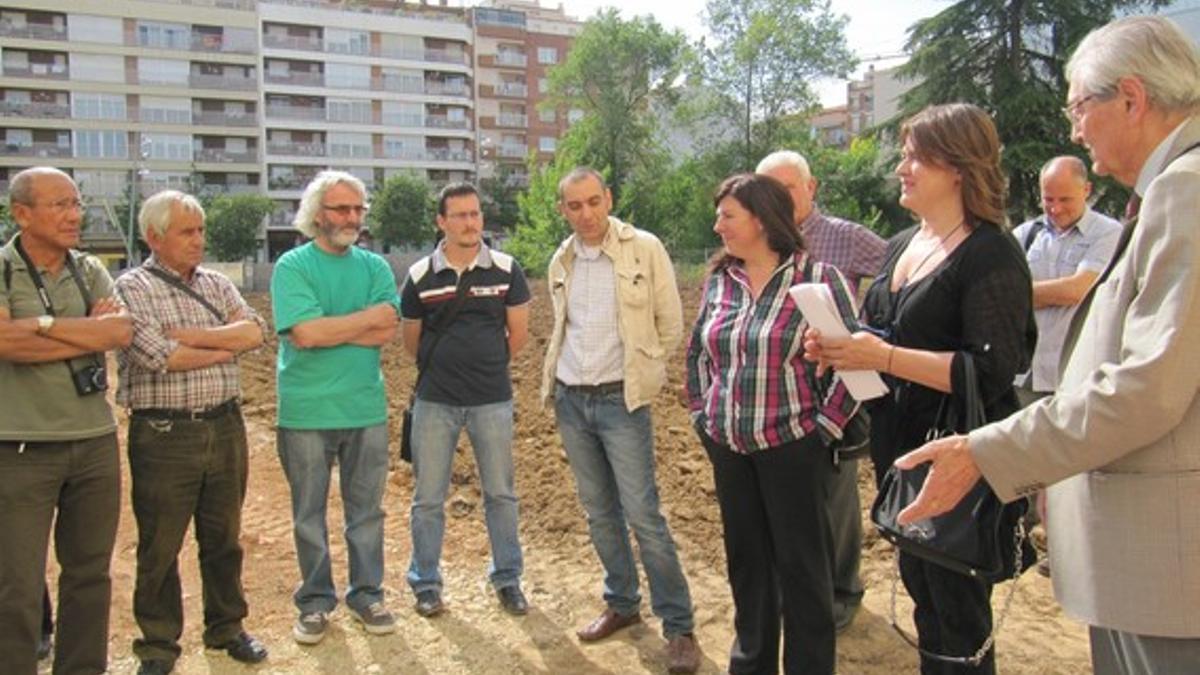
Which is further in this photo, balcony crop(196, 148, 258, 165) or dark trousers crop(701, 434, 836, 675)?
balcony crop(196, 148, 258, 165)

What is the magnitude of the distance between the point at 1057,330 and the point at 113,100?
60453 millimetres

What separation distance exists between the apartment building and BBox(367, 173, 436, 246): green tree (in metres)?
13.1

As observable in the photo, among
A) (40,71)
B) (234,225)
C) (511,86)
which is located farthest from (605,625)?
(511,86)

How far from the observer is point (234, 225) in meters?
49.6

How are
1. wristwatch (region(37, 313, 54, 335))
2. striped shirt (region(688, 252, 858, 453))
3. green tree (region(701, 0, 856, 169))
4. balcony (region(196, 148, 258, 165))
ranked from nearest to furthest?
striped shirt (region(688, 252, 858, 453)), wristwatch (region(37, 313, 54, 335)), green tree (region(701, 0, 856, 169)), balcony (region(196, 148, 258, 165))

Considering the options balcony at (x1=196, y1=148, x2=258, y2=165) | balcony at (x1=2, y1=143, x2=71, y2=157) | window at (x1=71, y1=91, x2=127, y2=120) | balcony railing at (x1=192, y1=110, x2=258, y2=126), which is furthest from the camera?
balcony at (x1=196, y1=148, x2=258, y2=165)

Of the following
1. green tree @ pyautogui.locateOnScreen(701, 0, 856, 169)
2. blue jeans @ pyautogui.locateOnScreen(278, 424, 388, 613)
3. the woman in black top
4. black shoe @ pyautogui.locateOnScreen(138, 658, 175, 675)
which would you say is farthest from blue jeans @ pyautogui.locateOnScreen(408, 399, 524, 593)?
green tree @ pyautogui.locateOnScreen(701, 0, 856, 169)

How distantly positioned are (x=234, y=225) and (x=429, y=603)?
163ft

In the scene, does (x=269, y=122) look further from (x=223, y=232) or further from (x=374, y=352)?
(x=374, y=352)

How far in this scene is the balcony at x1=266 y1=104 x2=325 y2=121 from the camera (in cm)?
5891

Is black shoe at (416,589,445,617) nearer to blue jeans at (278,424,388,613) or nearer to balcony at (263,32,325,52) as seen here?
blue jeans at (278,424,388,613)

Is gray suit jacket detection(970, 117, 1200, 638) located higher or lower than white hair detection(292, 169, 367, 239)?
lower

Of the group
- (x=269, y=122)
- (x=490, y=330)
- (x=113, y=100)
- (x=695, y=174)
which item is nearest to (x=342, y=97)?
(x=269, y=122)

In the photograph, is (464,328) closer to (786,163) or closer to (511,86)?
(786,163)
